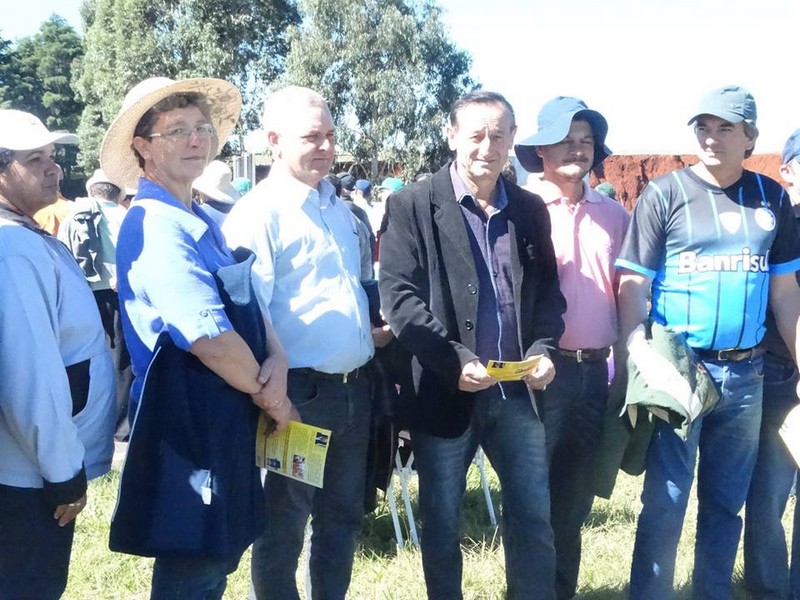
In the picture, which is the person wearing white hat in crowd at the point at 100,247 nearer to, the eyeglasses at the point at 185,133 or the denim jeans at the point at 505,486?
the denim jeans at the point at 505,486

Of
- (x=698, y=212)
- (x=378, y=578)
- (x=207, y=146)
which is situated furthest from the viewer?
(x=378, y=578)

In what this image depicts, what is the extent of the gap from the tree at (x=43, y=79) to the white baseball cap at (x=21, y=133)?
47520 millimetres

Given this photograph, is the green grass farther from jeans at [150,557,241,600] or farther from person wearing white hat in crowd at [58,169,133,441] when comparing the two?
person wearing white hat in crowd at [58,169,133,441]

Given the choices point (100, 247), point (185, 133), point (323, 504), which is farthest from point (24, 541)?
point (100, 247)

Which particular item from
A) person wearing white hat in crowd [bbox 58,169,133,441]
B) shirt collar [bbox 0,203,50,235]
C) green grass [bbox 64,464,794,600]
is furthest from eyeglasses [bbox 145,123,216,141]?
person wearing white hat in crowd [bbox 58,169,133,441]

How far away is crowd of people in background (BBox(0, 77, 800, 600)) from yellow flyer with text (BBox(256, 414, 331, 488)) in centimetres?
7

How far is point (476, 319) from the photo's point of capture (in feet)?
9.98

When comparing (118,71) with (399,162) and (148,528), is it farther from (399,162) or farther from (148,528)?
(148,528)

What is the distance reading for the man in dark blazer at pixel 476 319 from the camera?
304cm

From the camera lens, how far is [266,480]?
2.96 metres

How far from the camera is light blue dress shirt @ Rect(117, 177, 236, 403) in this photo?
7.26ft

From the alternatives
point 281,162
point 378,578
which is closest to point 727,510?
point 378,578

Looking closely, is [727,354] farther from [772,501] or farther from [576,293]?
[772,501]

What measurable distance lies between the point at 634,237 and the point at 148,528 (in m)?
2.12
